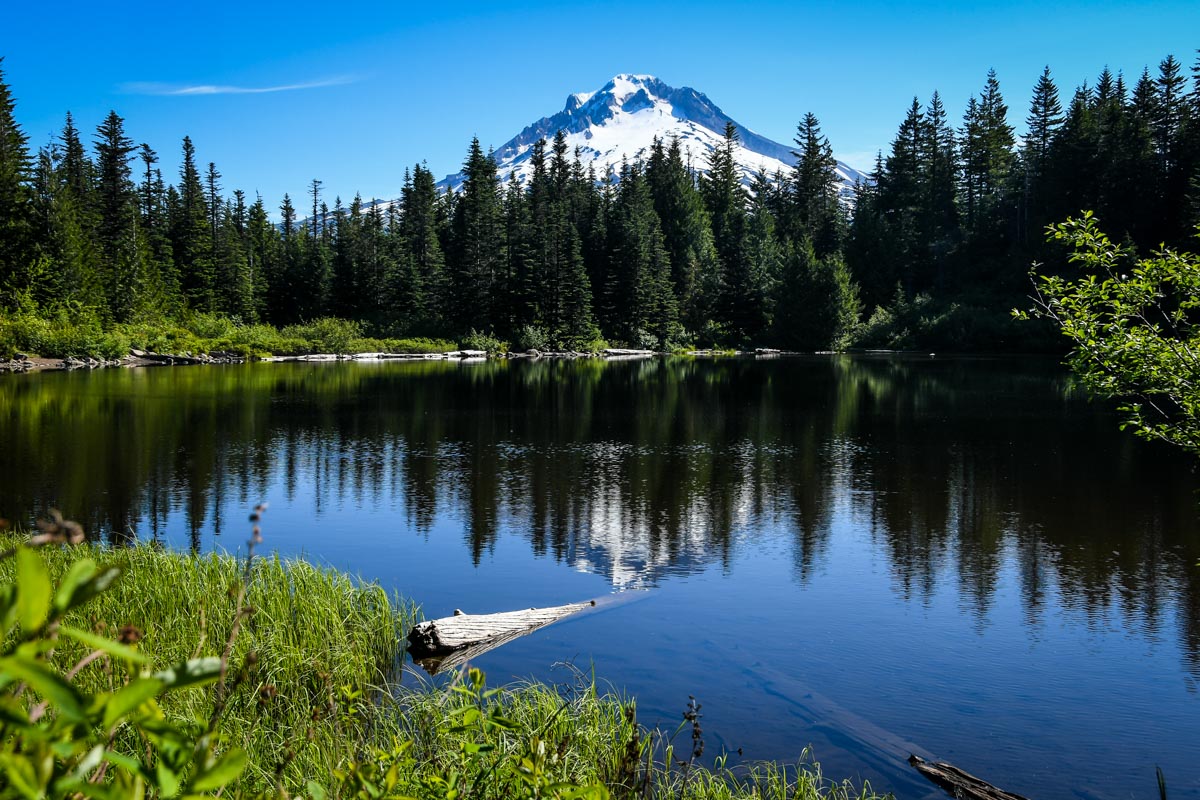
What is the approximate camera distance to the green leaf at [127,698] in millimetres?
1082

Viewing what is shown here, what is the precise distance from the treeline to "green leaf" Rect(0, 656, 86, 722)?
230 feet

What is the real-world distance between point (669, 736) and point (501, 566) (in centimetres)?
640

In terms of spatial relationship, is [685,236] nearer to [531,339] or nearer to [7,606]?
[531,339]

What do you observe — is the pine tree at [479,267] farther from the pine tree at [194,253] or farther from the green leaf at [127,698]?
the green leaf at [127,698]

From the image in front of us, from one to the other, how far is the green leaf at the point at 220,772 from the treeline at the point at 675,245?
69.9 meters

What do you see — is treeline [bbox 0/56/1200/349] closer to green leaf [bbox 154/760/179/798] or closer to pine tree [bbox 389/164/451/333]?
pine tree [bbox 389/164/451/333]

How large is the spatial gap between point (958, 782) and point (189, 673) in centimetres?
754

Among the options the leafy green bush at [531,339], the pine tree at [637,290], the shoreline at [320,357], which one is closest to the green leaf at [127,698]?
the shoreline at [320,357]

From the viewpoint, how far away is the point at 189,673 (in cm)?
119

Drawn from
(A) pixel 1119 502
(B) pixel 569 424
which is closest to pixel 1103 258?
(A) pixel 1119 502

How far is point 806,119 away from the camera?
11844cm

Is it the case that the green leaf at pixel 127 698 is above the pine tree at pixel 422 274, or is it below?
below

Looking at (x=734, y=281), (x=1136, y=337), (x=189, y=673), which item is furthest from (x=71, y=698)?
(x=734, y=281)

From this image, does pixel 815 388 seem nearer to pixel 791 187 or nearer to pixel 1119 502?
pixel 1119 502
